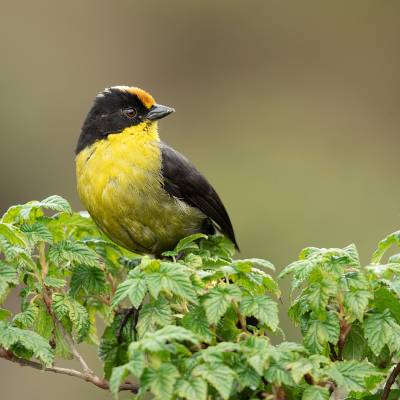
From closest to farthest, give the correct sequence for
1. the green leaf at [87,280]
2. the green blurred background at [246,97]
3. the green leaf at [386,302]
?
the green leaf at [386,302]
the green leaf at [87,280]
the green blurred background at [246,97]

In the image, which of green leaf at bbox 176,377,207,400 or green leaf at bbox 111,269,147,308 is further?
green leaf at bbox 111,269,147,308

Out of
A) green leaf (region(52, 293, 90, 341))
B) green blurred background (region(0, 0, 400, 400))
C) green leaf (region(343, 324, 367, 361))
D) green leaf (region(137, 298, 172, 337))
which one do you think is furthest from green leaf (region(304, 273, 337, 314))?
green blurred background (region(0, 0, 400, 400))

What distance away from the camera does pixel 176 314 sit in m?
3.30

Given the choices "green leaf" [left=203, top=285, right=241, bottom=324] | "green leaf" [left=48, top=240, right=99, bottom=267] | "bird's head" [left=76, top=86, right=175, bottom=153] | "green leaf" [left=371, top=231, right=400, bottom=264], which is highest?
"bird's head" [left=76, top=86, right=175, bottom=153]

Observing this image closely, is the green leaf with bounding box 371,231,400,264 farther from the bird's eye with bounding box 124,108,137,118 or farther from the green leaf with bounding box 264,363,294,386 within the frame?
the bird's eye with bounding box 124,108,137,118

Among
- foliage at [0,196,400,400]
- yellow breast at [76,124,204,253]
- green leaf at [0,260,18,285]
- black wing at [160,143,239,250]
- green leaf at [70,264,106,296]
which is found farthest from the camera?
black wing at [160,143,239,250]

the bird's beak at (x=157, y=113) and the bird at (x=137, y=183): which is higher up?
the bird's beak at (x=157, y=113)

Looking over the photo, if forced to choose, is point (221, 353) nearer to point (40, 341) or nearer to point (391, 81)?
point (40, 341)

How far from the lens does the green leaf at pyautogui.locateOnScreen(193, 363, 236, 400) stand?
2812 millimetres

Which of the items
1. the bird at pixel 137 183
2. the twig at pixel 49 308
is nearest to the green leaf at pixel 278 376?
the twig at pixel 49 308

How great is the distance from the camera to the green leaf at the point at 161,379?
2807 mm

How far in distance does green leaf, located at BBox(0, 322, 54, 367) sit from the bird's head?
7.18ft

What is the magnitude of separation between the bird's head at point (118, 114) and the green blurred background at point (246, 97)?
416 cm

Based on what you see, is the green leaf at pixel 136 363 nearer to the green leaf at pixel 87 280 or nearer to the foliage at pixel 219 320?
the foliage at pixel 219 320
